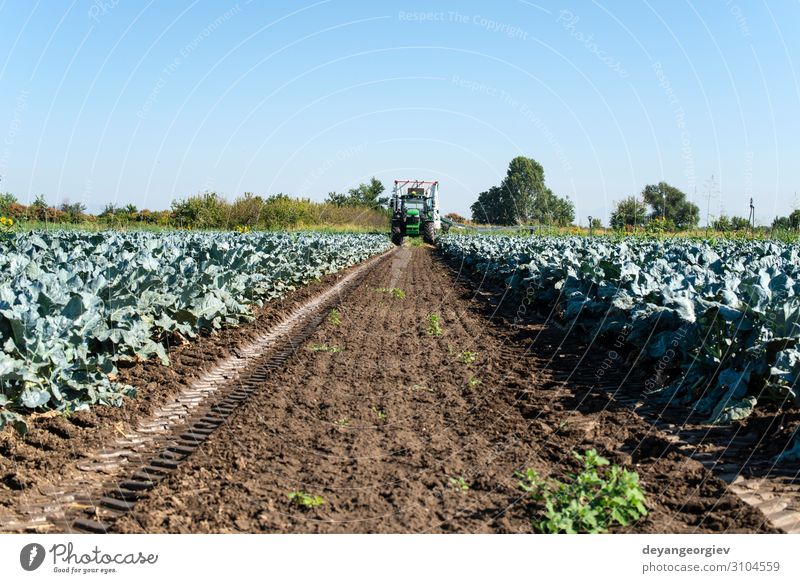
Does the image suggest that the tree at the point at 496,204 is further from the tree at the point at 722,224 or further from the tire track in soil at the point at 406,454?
the tire track in soil at the point at 406,454

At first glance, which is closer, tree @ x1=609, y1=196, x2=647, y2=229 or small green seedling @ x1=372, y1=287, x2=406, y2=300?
small green seedling @ x1=372, y1=287, x2=406, y2=300

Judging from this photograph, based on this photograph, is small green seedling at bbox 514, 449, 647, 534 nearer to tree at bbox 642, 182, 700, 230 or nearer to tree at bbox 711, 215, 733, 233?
tree at bbox 711, 215, 733, 233

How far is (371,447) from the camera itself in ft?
16.7

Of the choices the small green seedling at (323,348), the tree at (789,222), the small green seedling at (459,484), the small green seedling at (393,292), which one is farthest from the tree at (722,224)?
the small green seedling at (459,484)

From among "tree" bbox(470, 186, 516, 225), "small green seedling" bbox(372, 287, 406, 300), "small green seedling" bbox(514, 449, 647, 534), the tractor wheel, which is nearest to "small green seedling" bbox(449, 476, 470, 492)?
"small green seedling" bbox(514, 449, 647, 534)

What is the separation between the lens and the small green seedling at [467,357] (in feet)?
27.7

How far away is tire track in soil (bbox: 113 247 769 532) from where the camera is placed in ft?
12.6

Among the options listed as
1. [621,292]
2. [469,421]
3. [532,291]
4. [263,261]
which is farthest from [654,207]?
[469,421]

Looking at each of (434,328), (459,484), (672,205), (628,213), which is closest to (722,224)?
(628,213)

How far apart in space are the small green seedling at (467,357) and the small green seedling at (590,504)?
436 cm

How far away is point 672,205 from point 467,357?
3710 cm

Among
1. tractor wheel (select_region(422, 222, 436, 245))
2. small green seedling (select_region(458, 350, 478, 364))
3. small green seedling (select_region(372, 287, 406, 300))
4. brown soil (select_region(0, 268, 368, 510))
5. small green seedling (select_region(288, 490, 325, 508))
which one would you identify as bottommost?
brown soil (select_region(0, 268, 368, 510))

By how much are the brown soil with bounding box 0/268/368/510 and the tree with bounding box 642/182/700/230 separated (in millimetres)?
28439

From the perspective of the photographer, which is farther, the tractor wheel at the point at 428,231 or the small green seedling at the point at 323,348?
the tractor wheel at the point at 428,231
